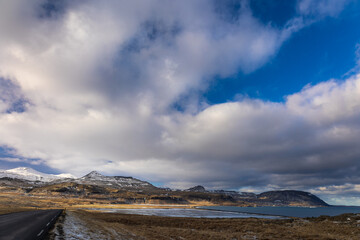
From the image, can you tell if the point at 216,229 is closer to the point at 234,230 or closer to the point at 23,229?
the point at 234,230

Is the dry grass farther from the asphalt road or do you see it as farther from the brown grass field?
the asphalt road

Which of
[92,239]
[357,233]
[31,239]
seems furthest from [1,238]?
[357,233]

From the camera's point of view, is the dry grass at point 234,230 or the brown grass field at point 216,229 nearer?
the brown grass field at point 216,229

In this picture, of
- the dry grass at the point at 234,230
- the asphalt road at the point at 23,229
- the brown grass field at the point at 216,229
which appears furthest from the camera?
the dry grass at the point at 234,230

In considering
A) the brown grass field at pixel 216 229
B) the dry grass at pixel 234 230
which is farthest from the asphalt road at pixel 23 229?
the dry grass at pixel 234 230

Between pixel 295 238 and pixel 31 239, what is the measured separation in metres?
34.2

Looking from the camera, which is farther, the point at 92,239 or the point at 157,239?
the point at 157,239

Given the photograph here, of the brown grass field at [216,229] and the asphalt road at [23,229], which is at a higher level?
the asphalt road at [23,229]

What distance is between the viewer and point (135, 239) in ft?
88.0

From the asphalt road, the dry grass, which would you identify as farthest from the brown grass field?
the asphalt road

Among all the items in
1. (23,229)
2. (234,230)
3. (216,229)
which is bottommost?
(216,229)

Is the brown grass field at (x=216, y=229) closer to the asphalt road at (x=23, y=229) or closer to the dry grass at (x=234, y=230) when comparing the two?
the dry grass at (x=234, y=230)

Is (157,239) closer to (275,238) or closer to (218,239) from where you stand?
(218,239)

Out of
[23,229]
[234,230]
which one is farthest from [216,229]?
[23,229]
